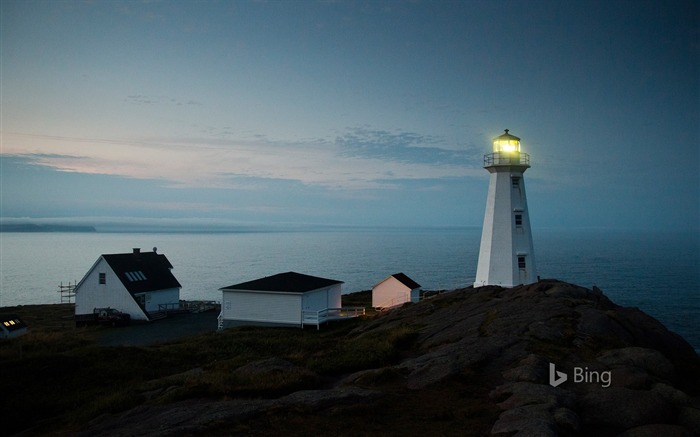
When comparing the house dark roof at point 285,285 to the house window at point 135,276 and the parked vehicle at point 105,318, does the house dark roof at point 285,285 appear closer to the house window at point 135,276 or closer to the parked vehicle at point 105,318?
the parked vehicle at point 105,318

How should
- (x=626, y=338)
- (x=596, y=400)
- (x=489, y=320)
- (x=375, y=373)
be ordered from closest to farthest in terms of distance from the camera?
(x=596, y=400) → (x=375, y=373) → (x=626, y=338) → (x=489, y=320)

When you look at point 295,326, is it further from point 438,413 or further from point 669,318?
point 669,318

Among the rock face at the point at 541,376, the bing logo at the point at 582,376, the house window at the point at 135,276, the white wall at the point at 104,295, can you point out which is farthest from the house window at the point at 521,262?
the house window at the point at 135,276

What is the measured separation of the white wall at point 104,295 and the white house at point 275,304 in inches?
361

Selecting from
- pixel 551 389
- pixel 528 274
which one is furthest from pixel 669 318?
pixel 551 389

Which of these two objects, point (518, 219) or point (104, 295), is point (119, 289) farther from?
point (518, 219)

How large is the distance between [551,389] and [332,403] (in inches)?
187

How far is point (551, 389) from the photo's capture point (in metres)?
10.4

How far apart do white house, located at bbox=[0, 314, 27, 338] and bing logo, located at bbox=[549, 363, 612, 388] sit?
28912mm

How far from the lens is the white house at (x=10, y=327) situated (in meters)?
27.5

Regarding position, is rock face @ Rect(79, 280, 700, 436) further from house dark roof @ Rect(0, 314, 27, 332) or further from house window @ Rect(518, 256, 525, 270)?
house dark roof @ Rect(0, 314, 27, 332)

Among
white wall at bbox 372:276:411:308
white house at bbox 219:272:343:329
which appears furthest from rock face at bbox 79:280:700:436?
white wall at bbox 372:276:411:308

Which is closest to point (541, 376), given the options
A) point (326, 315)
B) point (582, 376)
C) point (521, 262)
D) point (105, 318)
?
point (582, 376)

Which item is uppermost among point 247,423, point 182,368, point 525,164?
point 525,164
